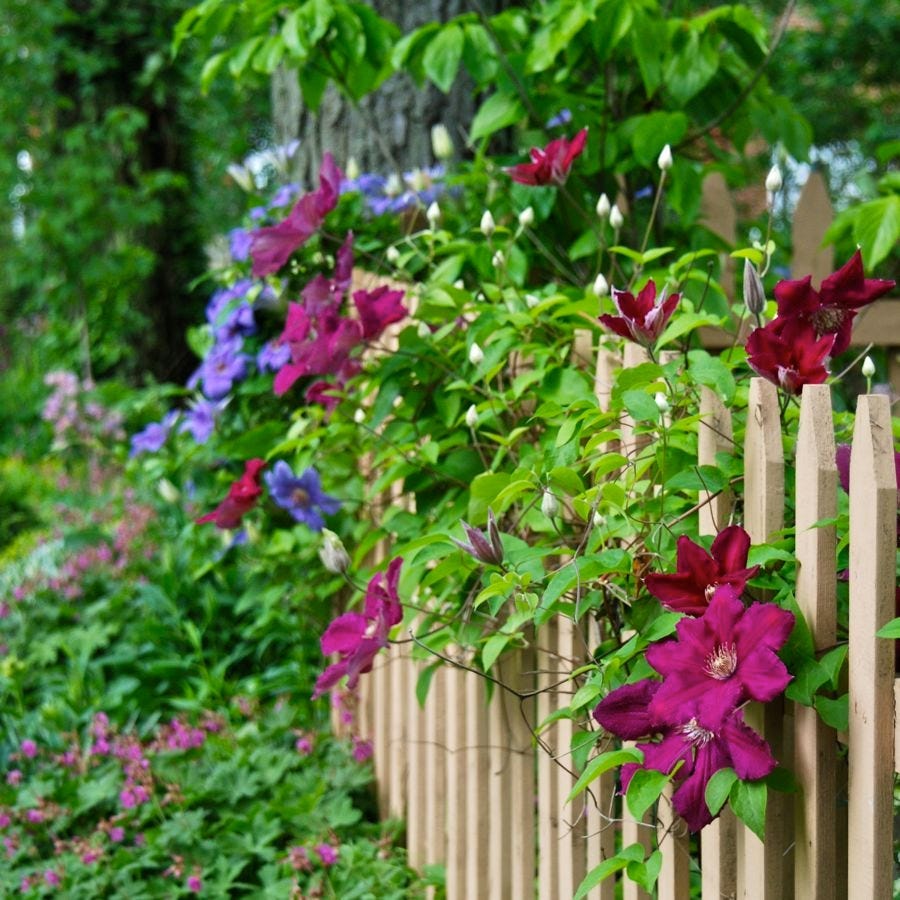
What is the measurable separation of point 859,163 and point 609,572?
33.6 feet

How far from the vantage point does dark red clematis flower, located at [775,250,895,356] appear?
135 centimetres

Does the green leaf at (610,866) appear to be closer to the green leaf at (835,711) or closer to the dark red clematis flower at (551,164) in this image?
the green leaf at (835,711)

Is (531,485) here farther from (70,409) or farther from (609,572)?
(70,409)

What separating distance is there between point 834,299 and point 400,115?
2468 mm

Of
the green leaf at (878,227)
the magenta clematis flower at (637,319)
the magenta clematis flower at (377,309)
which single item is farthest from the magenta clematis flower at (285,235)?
the green leaf at (878,227)

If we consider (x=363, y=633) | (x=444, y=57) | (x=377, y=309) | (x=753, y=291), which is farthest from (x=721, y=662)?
(x=444, y=57)

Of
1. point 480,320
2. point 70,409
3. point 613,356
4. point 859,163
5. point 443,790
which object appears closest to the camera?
point 613,356

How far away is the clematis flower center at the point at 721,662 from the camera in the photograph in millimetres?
1239

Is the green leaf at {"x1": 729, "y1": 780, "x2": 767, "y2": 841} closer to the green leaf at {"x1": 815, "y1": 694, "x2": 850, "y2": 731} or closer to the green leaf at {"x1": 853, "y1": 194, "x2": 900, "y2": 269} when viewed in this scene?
the green leaf at {"x1": 815, "y1": 694, "x2": 850, "y2": 731}

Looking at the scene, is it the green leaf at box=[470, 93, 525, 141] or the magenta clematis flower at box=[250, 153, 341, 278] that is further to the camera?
the green leaf at box=[470, 93, 525, 141]

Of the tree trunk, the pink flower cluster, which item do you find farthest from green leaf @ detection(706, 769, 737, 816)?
the tree trunk

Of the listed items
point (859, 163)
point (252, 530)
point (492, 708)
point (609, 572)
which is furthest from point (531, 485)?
point (859, 163)

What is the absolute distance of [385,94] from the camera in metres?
3.65

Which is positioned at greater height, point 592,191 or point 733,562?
point 592,191
